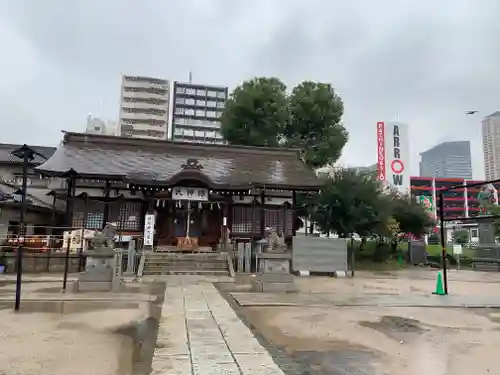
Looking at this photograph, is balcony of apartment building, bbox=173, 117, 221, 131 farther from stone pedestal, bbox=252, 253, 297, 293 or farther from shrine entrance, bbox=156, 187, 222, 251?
stone pedestal, bbox=252, 253, 297, 293

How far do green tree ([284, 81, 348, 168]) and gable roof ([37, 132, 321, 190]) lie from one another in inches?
206

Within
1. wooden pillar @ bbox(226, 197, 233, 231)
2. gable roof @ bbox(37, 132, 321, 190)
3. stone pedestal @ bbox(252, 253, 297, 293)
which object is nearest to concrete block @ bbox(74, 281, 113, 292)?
stone pedestal @ bbox(252, 253, 297, 293)

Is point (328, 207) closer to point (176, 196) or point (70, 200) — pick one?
point (176, 196)

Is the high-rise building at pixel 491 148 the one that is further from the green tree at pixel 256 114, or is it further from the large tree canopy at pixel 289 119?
the green tree at pixel 256 114

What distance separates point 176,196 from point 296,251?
7.30 m

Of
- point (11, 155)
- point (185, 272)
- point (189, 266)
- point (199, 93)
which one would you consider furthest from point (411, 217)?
point (199, 93)

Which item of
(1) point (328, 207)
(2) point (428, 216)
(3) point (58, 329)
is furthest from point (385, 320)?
(2) point (428, 216)

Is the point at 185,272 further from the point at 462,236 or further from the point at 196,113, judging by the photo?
the point at 196,113

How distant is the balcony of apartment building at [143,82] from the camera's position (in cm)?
7681

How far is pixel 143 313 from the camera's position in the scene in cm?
786

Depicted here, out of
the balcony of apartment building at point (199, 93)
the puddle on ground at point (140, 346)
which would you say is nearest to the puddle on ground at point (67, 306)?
the puddle on ground at point (140, 346)

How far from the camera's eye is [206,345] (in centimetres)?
549

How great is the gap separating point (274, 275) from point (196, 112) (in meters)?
74.5

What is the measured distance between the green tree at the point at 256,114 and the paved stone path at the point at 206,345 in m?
24.6
